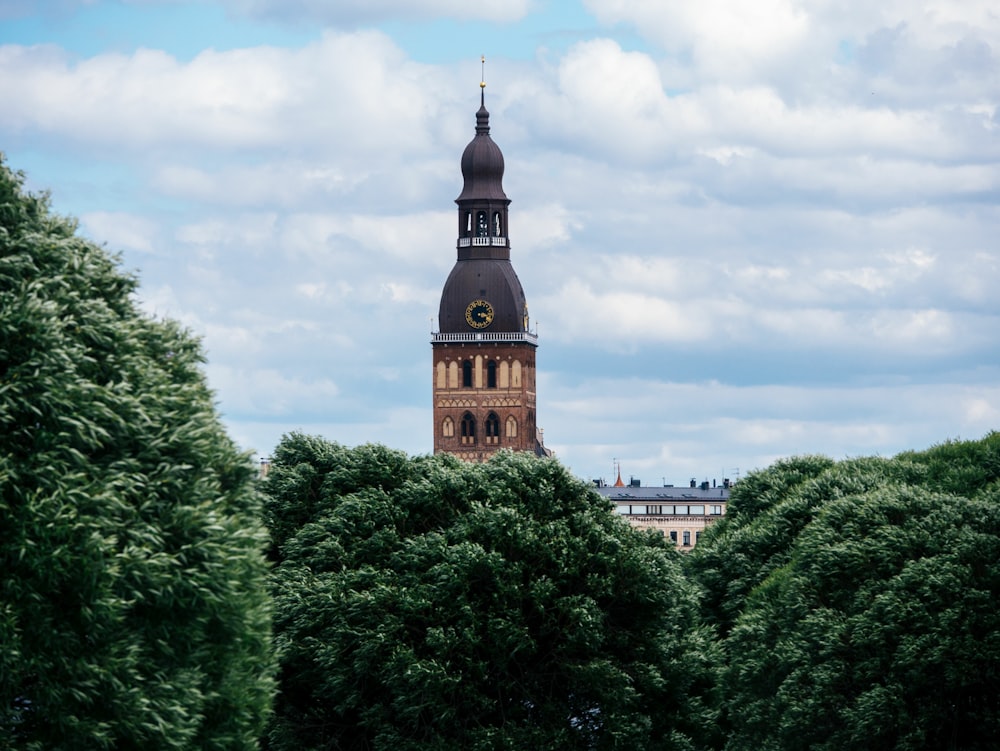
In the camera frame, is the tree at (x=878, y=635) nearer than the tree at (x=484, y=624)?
Yes

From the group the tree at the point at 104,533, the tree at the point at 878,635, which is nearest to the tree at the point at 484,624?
the tree at the point at 878,635

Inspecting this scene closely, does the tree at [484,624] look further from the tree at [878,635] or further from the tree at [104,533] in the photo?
the tree at [104,533]

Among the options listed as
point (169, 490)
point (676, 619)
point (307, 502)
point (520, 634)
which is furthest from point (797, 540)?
point (169, 490)

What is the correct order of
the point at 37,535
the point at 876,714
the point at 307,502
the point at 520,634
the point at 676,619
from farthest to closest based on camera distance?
the point at 307,502
the point at 676,619
the point at 520,634
the point at 876,714
the point at 37,535

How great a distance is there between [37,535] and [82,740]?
13.9ft

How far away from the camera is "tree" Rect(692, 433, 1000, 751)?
55406mm

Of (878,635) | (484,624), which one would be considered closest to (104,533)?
(484,624)

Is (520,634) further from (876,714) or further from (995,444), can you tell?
(995,444)

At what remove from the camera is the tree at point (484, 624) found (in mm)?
59844

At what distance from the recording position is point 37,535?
37.9 m

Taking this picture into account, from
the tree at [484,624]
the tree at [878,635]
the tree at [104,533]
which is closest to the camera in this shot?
the tree at [104,533]

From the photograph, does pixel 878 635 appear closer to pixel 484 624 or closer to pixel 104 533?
pixel 484 624

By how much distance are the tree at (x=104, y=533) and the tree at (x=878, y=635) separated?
67.2 ft

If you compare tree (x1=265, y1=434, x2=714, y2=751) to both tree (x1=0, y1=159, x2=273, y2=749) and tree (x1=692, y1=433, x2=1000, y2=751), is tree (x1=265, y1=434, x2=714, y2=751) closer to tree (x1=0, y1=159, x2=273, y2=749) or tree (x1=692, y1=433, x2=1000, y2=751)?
tree (x1=692, y1=433, x2=1000, y2=751)
